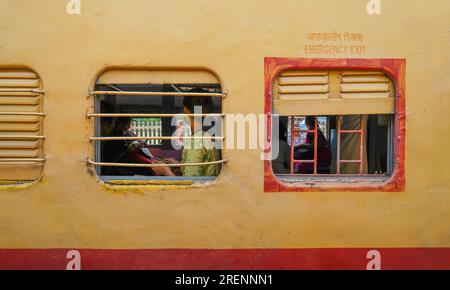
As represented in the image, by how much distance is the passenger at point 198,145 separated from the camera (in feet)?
9.12

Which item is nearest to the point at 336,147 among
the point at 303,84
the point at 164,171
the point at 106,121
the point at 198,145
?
the point at 303,84

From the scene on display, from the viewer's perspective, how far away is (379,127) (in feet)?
9.24

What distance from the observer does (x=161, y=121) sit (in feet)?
9.25

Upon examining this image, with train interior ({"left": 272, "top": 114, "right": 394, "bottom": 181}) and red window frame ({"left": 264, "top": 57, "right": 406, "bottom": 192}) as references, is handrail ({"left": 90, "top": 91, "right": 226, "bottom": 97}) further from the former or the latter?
train interior ({"left": 272, "top": 114, "right": 394, "bottom": 181})

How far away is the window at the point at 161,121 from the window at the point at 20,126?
0.36 m

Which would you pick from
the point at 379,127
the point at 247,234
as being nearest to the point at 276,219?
the point at 247,234

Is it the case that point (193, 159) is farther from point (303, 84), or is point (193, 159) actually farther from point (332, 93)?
point (332, 93)

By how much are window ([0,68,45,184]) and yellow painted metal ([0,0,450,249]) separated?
7 cm

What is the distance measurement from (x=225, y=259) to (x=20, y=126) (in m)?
Answer: 1.55

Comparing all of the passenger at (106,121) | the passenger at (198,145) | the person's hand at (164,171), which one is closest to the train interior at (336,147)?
the passenger at (198,145)

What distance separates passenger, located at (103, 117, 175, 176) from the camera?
286 cm

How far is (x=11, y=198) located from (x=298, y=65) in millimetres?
1981

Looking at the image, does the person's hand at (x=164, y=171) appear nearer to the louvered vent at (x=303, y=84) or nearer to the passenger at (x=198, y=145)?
the passenger at (x=198, y=145)

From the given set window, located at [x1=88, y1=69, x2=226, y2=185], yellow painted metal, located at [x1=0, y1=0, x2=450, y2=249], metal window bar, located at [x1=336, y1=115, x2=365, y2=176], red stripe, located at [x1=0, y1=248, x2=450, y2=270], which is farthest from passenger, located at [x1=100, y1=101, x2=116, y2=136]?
metal window bar, located at [x1=336, y1=115, x2=365, y2=176]
